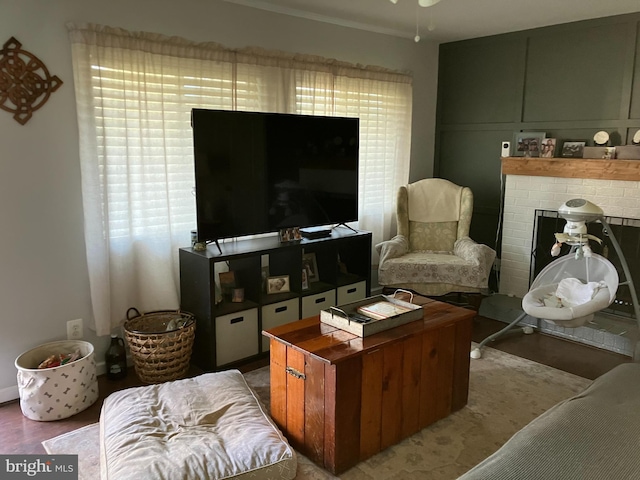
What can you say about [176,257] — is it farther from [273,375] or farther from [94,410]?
[273,375]

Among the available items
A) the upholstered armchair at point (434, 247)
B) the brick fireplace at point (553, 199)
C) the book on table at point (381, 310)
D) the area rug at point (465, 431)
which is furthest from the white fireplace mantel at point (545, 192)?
the book on table at point (381, 310)

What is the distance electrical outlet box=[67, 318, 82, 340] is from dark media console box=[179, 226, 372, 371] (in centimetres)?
61

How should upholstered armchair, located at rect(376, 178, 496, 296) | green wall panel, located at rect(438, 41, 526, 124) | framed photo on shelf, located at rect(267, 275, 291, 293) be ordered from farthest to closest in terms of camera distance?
green wall panel, located at rect(438, 41, 526, 124) < upholstered armchair, located at rect(376, 178, 496, 296) < framed photo on shelf, located at rect(267, 275, 291, 293)

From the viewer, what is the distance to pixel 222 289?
11.4ft

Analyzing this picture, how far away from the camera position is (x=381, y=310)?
8.64 ft

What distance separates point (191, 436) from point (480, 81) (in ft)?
12.7

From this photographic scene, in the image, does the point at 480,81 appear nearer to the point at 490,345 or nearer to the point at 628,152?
the point at 628,152

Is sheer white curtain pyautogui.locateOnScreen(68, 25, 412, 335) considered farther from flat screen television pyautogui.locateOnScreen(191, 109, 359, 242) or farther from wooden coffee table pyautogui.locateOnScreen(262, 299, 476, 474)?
wooden coffee table pyautogui.locateOnScreen(262, 299, 476, 474)

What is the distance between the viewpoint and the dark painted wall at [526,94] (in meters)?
3.91

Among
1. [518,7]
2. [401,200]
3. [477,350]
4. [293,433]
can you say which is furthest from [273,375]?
[518,7]

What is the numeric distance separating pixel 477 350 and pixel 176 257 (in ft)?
6.73

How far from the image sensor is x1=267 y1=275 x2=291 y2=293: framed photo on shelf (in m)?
3.60

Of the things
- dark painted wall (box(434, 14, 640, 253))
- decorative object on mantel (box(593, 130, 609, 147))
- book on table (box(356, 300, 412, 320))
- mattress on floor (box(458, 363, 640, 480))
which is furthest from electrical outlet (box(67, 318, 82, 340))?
decorative object on mantel (box(593, 130, 609, 147))

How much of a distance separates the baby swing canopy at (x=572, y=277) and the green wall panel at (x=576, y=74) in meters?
1.27
